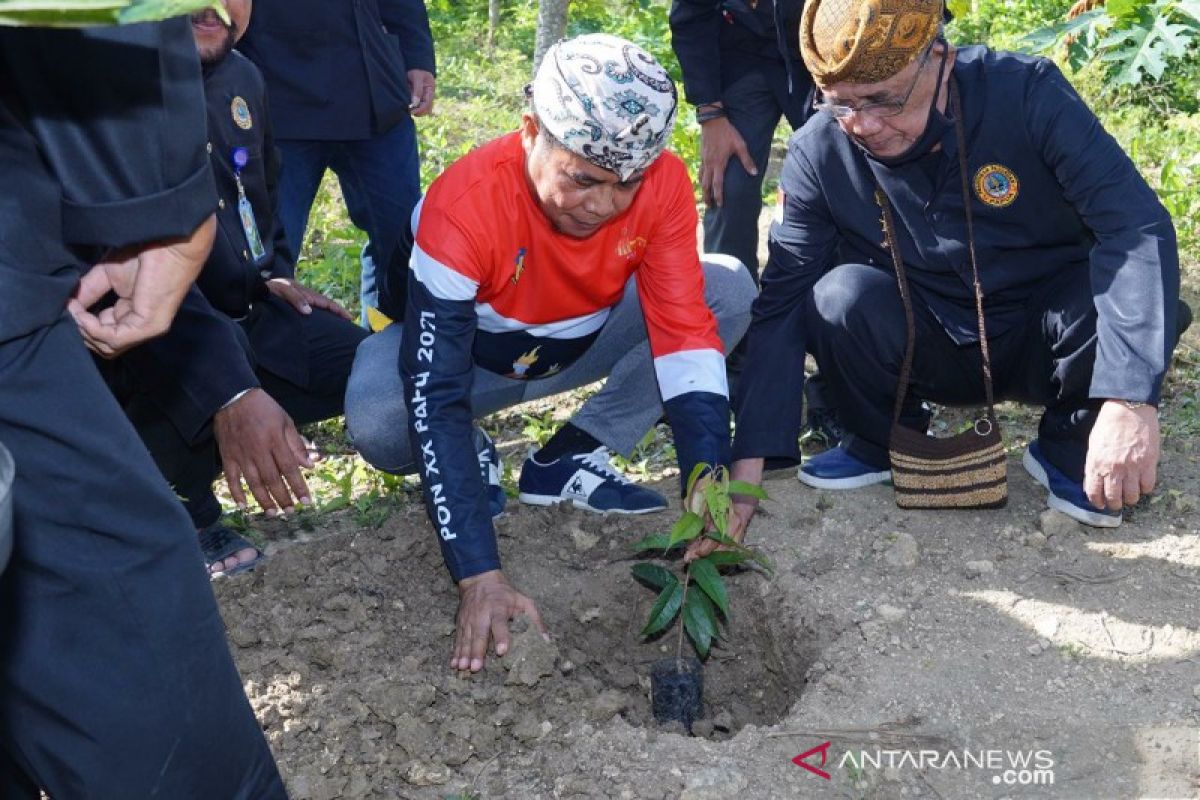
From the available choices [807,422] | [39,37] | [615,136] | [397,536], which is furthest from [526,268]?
[39,37]

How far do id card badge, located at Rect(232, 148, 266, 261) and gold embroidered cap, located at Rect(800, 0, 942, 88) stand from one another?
4.94ft

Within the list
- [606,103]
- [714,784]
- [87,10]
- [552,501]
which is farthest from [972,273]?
[87,10]

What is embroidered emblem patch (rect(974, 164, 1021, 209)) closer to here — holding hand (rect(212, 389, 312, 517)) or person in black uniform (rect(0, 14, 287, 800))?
holding hand (rect(212, 389, 312, 517))

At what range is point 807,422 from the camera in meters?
3.86

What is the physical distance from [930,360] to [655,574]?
987 mm

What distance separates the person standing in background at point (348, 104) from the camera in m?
3.74

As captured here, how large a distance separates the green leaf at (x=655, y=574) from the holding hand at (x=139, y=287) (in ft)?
4.46

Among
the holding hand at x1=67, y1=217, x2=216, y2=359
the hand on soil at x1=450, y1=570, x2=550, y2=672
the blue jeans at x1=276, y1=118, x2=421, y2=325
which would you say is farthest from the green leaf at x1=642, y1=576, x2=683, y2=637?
the blue jeans at x1=276, y1=118, x2=421, y2=325

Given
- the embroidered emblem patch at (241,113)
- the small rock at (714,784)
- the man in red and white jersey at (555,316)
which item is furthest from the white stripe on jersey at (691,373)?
the embroidered emblem patch at (241,113)

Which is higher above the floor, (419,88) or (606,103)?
(606,103)

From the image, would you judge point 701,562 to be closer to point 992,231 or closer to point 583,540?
point 583,540

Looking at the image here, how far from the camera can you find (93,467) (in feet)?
5.27

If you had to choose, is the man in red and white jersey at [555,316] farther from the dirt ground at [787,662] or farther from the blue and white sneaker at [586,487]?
the dirt ground at [787,662]

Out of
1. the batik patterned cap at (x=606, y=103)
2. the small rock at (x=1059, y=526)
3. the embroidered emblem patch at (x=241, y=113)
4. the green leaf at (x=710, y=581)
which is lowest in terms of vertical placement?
the small rock at (x=1059, y=526)
